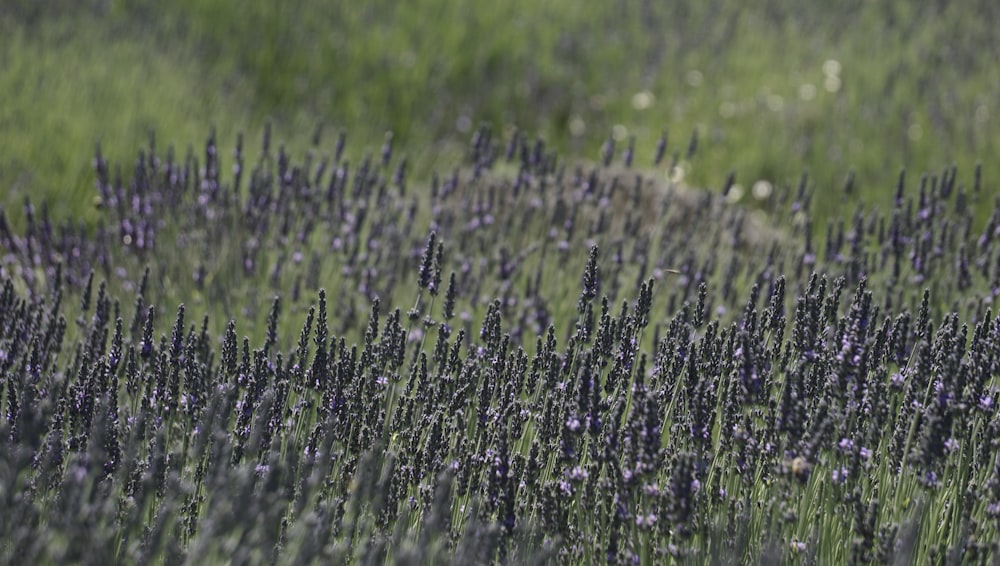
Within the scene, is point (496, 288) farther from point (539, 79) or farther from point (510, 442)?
point (539, 79)

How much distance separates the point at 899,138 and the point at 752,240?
2.30 meters

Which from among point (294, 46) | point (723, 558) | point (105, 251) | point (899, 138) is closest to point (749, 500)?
point (723, 558)

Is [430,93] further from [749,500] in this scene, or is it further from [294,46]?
[749,500]

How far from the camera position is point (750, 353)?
8.27 ft

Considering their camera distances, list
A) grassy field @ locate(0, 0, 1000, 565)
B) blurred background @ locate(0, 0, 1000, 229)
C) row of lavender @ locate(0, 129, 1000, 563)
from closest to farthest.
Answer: row of lavender @ locate(0, 129, 1000, 563)
grassy field @ locate(0, 0, 1000, 565)
blurred background @ locate(0, 0, 1000, 229)

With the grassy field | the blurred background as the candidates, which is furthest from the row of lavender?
the blurred background

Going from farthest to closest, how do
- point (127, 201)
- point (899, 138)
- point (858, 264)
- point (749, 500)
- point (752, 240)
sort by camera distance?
1. point (899, 138)
2. point (752, 240)
3. point (127, 201)
4. point (858, 264)
5. point (749, 500)

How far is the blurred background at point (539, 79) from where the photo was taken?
6547mm

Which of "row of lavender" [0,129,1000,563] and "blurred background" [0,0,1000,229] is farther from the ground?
"blurred background" [0,0,1000,229]

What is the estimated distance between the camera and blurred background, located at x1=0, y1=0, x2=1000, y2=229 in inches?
258

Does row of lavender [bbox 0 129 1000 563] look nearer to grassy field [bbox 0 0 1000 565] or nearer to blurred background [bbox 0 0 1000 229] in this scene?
grassy field [bbox 0 0 1000 565]

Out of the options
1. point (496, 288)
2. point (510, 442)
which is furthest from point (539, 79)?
point (510, 442)

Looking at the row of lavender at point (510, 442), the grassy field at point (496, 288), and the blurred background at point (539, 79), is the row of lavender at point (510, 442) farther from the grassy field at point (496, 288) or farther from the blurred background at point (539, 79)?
the blurred background at point (539, 79)

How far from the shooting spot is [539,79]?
28.5 feet
